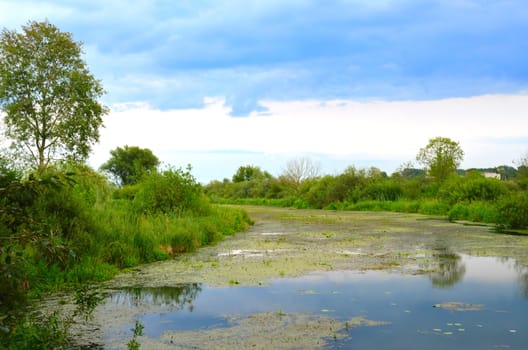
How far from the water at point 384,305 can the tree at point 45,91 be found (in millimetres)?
23918

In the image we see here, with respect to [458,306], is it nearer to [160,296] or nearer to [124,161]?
[160,296]

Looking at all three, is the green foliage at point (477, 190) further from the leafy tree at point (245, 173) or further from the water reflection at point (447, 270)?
the leafy tree at point (245, 173)

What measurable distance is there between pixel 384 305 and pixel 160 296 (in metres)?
3.41

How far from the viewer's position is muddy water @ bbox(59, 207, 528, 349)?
5680 millimetres

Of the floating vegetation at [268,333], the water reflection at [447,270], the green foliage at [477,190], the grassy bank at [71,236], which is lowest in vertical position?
the floating vegetation at [268,333]

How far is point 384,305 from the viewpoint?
714cm

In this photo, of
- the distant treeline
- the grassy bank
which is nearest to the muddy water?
the grassy bank

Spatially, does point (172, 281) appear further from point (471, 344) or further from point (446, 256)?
point (446, 256)

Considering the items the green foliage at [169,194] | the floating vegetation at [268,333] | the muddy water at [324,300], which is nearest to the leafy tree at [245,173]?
the green foliage at [169,194]

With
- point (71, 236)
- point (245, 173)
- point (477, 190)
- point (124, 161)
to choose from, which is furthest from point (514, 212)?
point (245, 173)

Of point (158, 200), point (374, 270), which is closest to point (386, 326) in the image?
point (374, 270)

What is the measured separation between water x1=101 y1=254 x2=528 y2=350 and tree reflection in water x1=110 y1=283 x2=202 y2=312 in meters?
0.01

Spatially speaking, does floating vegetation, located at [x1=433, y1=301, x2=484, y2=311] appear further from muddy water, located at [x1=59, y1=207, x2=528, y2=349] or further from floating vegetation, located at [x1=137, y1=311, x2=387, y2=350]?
floating vegetation, located at [x1=137, y1=311, x2=387, y2=350]

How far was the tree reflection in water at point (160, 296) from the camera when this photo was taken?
7520mm
